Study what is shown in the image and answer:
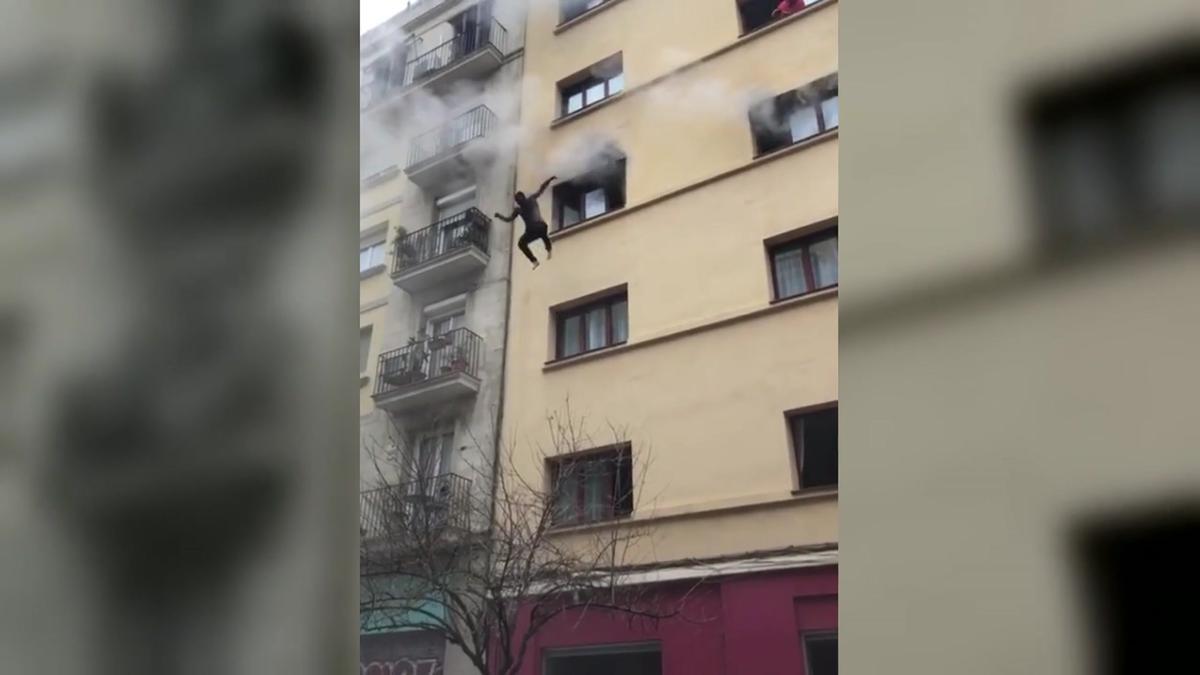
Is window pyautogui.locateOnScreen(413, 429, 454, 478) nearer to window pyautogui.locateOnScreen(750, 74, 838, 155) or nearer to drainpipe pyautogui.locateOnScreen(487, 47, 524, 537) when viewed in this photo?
drainpipe pyautogui.locateOnScreen(487, 47, 524, 537)

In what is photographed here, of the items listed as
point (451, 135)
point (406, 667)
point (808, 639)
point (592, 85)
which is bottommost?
point (406, 667)

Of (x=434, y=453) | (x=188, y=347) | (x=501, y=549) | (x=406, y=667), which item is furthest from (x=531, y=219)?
(x=188, y=347)

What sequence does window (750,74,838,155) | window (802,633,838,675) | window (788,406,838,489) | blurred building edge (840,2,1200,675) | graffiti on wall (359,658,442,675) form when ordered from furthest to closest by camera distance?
window (750,74,838,155)
graffiti on wall (359,658,442,675)
window (788,406,838,489)
window (802,633,838,675)
blurred building edge (840,2,1200,675)

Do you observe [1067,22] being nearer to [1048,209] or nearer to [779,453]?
[1048,209]

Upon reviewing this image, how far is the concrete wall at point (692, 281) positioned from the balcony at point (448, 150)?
0.13 metres

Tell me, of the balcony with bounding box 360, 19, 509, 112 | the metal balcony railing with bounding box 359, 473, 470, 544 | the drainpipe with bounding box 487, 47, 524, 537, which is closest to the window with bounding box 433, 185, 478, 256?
the drainpipe with bounding box 487, 47, 524, 537

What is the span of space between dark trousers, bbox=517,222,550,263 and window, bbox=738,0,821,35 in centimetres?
72

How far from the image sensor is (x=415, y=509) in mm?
1903

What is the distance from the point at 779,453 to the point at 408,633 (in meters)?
0.81

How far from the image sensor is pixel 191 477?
0.46 meters

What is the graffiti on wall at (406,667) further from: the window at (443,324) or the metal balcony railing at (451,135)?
the metal balcony railing at (451,135)

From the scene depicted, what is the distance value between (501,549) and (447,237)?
85 centimetres

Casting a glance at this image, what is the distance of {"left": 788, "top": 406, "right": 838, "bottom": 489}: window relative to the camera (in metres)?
1.70

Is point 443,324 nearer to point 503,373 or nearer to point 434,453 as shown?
point 503,373
